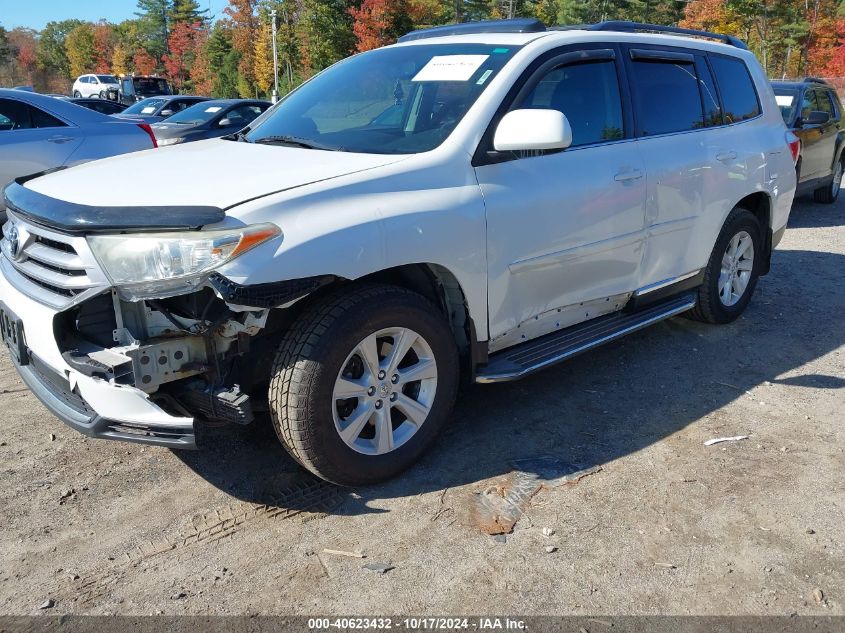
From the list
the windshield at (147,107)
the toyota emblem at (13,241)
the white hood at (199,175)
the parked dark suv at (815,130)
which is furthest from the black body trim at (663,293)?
the windshield at (147,107)

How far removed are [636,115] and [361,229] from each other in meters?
2.14

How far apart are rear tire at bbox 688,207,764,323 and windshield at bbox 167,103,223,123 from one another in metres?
10.00

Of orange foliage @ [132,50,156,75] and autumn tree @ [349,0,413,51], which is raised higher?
orange foliage @ [132,50,156,75]

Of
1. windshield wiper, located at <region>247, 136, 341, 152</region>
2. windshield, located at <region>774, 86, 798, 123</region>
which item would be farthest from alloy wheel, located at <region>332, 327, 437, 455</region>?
windshield, located at <region>774, 86, 798, 123</region>

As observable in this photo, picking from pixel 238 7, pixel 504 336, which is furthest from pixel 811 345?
pixel 238 7

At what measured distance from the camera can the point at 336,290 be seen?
298cm

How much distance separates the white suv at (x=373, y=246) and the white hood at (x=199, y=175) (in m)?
0.02

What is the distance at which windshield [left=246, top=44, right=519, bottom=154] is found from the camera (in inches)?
135

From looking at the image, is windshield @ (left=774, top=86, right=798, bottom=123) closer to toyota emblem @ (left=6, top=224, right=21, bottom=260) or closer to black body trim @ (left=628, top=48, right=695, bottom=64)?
black body trim @ (left=628, top=48, right=695, bottom=64)

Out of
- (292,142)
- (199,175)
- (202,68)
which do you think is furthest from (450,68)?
(202,68)

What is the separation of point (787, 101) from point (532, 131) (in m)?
8.29

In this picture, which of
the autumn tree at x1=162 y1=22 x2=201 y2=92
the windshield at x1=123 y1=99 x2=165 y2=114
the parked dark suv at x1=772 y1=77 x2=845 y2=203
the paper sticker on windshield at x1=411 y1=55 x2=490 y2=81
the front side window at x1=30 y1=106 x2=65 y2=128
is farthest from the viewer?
the autumn tree at x1=162 y1=22 x2=201 y2=92

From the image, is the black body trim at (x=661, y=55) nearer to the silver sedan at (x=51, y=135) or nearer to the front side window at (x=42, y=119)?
the silver sedan at (x=51, y=135)

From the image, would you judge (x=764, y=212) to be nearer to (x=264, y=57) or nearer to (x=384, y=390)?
(x=384, y=390)
